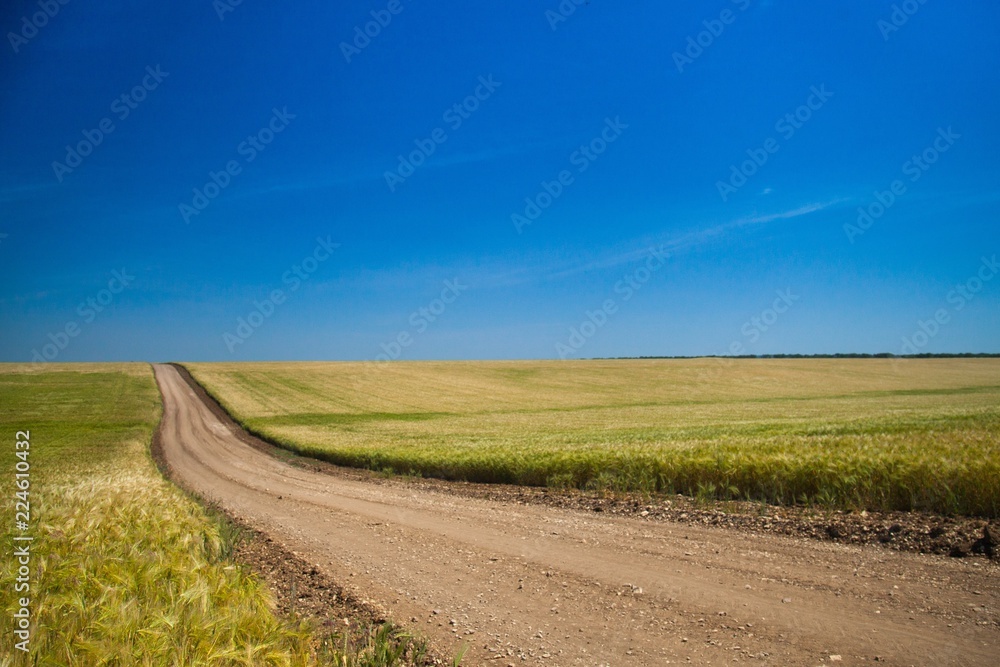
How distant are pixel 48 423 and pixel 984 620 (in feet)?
136

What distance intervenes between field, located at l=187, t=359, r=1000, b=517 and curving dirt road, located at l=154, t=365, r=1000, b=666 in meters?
2.87

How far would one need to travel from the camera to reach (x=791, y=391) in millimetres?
52625

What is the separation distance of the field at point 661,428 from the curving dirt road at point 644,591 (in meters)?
2.87

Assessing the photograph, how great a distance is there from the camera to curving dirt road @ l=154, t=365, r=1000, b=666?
193 inches

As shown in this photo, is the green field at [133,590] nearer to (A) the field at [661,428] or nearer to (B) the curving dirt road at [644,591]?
(B) the curving dirt road at [644,591]

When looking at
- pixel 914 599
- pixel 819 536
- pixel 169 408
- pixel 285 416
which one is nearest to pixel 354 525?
pixel 819 536

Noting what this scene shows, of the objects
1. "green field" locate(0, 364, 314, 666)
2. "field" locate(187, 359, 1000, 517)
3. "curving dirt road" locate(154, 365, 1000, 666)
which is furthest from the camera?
"field" locate(187, 359, 1000, 517)

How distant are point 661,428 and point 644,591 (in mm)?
19262

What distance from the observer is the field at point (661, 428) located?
10.1 metres

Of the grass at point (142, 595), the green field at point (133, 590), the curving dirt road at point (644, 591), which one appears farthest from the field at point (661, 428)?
the green field at point (133, 590)

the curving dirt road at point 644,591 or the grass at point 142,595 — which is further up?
the grass at point 142,595

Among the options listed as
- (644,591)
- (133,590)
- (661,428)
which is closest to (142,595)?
(133,590)

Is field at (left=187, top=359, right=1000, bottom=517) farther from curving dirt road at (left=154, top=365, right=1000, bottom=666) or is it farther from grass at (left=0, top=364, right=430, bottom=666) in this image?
grass at (left=0, top=364, right=430, bottom=666)

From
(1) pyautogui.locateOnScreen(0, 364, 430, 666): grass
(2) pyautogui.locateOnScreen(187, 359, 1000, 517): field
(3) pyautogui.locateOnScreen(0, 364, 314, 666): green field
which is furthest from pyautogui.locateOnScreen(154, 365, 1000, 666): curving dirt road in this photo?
(2) pyautogui.locateOnScreen(187, 359, 1000, 517): field
